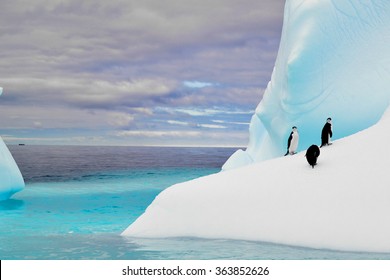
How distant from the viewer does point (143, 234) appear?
39.4ft

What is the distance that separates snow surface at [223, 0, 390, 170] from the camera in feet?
61.5

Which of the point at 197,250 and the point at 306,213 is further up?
the point at 306,213

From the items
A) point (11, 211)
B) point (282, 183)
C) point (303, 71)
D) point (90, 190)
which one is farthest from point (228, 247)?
point (90, 190)

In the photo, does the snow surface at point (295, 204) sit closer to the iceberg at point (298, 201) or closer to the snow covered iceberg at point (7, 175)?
the iceberg at point (298, 201)

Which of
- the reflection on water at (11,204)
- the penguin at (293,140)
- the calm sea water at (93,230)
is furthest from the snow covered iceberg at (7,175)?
the penguin at (293,140)

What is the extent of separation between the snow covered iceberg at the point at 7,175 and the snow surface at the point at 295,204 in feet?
48.6

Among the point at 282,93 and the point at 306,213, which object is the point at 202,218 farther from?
the point at 282,93

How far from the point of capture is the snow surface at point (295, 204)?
10.3 metres

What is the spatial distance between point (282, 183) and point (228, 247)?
215 centimetres

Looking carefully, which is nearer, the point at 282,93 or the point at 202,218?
the point at 202,218

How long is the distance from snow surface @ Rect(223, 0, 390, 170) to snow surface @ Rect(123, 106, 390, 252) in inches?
235

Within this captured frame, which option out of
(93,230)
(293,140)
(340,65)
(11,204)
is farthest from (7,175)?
(340,65)

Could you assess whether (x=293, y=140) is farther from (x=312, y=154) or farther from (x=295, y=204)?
(x=295, y=204)
